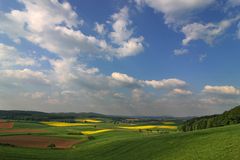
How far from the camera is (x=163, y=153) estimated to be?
39344 mm

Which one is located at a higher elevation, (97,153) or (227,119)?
(227,119)

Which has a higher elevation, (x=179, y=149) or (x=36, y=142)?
(x=179, y=149)

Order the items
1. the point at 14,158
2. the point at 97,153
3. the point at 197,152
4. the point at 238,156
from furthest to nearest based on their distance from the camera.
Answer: the point at 97,153, the point at 14,158, the point at 197,152, the point at 238,156

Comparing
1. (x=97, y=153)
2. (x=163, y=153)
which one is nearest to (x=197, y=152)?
(x=163, y=153)

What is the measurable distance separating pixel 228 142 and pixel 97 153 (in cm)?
2173

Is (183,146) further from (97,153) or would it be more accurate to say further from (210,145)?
(97,153)

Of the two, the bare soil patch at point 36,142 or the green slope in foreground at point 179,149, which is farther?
the bare soil patch at point 36,142

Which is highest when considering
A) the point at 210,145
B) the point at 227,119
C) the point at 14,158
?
the point at 227,119

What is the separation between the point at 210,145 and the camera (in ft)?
122

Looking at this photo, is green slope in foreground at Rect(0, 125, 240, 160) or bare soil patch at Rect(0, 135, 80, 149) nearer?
green slope in foreground at Rect(0, 125, 240, 160)

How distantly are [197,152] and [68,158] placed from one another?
20.6m

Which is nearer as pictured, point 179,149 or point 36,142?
point 179,149

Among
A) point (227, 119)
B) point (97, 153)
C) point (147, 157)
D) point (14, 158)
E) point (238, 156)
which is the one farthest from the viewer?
point (227, 119)

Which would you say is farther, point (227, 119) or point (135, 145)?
point (227, 119)
